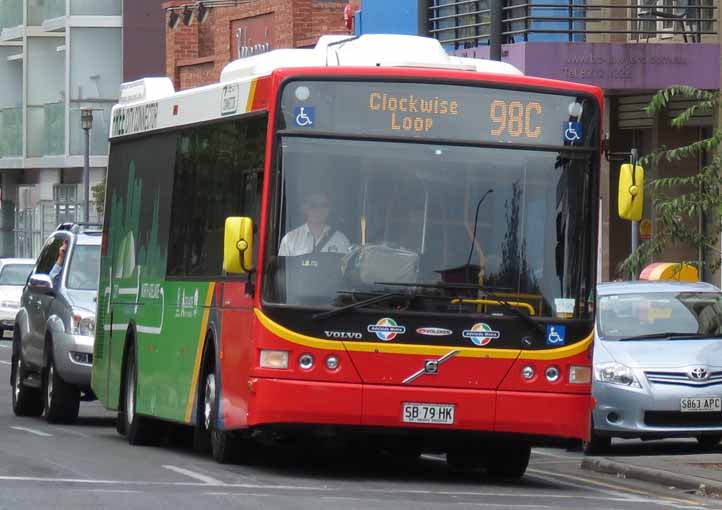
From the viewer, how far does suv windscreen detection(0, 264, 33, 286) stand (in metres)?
43.4

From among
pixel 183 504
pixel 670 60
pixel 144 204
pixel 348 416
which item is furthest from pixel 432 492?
pixel 670 60

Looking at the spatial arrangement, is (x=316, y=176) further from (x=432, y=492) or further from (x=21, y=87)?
(x=21, y=87)

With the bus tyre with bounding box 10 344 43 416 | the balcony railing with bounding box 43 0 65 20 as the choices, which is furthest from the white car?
the bus tyre with bounding box 10 344 43 416

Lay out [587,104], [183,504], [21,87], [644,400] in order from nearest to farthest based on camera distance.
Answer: [183,504], [587,104], [644,400], [21,87]

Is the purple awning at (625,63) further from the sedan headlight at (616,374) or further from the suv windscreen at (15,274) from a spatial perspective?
the suv windscreen at (15,274)

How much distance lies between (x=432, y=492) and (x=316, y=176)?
7.53 feet

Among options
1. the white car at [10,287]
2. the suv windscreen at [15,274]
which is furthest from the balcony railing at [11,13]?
the suv windscreen at [15,274]

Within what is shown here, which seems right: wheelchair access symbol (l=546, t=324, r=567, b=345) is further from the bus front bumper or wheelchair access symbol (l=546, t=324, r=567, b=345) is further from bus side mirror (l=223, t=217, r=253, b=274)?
bus side mirror (l=223, t=217, r=253, b=274)

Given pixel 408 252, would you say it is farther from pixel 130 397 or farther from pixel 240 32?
pixel 240 32

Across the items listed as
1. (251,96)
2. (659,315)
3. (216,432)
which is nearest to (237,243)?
(251,96)

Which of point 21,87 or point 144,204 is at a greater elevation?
point 21,87

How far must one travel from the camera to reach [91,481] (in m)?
13.4

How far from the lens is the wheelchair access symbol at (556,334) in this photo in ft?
45.6

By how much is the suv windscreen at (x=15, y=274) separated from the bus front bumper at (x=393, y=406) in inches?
1200
